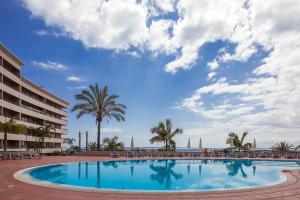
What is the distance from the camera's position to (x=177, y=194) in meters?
10.7

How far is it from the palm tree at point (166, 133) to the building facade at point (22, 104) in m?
16.8

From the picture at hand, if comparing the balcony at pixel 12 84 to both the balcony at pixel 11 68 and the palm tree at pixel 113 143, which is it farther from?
the palm tree at pixel 113 143

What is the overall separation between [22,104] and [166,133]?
69.0 feet

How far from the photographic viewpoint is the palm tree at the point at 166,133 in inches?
1777

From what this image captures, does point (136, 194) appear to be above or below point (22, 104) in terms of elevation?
below

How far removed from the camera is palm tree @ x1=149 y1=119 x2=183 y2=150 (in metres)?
45.1

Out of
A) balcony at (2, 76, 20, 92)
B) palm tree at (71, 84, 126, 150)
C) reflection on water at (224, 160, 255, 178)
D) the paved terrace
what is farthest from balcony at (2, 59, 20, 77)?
the paved terrace

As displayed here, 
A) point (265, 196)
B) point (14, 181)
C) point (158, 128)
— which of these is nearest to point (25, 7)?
point (14, 181)

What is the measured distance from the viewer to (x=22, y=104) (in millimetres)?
44875

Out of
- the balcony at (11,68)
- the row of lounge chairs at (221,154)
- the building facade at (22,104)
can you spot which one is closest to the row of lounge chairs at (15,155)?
the building facade at (22,104)

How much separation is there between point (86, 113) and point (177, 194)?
104 ft

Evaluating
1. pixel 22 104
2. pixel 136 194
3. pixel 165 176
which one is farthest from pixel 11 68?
pixel 136 194

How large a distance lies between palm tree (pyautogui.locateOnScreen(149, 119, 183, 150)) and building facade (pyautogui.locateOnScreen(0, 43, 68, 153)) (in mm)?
16786

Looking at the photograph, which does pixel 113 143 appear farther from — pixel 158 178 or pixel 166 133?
pixel 158 178
